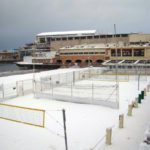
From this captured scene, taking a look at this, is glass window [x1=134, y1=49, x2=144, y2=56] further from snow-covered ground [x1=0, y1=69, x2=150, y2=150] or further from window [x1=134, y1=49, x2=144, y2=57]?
snow-covered ground [x1=0, y1=69, x2=150, y2=150]

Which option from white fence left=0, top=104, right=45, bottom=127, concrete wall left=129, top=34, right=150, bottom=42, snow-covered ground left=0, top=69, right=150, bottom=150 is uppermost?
concrete wall left=129, top=34, right=150, bottom=42

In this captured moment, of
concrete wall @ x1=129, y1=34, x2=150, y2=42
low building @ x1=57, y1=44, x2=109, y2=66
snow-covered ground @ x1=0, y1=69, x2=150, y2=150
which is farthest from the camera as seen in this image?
concrete wall @ x1=129, y1=34, x2=150, y2=42

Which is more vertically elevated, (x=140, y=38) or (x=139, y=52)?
(x=140, y=38)

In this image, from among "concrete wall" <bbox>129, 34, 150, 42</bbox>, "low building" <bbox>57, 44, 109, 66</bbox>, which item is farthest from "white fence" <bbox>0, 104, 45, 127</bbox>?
"concrete wall" <bbox>129, 34, 150, 42</bbox>

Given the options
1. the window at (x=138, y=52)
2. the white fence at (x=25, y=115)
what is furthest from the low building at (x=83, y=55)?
the white fence at (x=25, y=115)

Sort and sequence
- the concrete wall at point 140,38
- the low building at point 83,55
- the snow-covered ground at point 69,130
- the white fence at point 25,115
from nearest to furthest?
the snow-covered ground at point 69,130 < the white fence at point 25,115 < the low building at point 83,55 < the concrete wall at point 140,38

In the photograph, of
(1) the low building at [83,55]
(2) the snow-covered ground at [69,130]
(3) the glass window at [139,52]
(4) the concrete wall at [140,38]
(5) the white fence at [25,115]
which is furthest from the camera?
(4) the concrete wall at [140,38]

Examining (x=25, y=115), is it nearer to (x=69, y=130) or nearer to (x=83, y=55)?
(x=69, y=130)

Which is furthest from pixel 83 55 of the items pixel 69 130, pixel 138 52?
pixel 69 130

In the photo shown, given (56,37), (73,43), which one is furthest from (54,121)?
(56,37)

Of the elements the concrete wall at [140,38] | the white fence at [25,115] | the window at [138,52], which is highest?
the concrete wall at [140,38]

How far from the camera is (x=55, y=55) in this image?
105m

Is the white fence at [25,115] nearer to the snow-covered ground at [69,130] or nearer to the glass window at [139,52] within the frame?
the snow-covered ground at [69,130]

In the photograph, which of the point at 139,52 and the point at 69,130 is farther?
the point at 139,52
